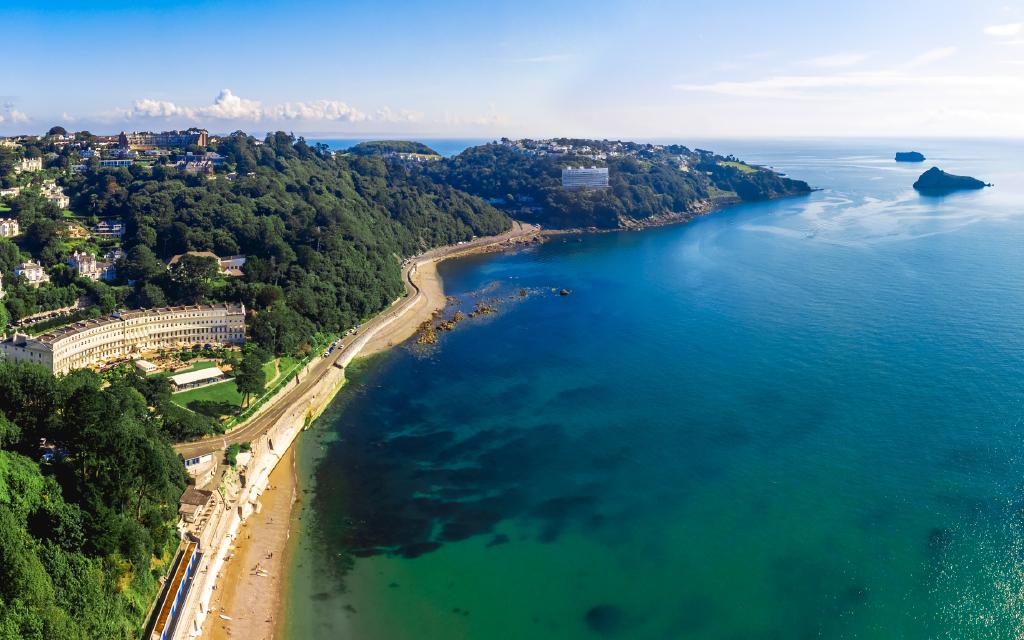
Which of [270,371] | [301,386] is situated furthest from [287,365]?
[301,386]

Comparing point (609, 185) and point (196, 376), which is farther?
point (609, 185)

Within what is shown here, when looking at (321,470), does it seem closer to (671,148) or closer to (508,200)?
(508,200)

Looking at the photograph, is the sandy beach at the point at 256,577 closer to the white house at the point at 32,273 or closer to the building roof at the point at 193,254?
the building roof at the point at 193,254

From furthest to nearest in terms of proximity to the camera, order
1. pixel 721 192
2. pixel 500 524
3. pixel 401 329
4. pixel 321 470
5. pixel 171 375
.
A: pixel 721 192, pixel 401 329, pixel 171 375, pixel 321 470, pixel 500 524

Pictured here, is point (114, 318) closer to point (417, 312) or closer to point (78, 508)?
point (78, 508)

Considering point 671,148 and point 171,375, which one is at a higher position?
point 671,148

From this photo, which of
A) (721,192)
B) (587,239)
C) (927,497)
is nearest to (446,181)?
(587,239)

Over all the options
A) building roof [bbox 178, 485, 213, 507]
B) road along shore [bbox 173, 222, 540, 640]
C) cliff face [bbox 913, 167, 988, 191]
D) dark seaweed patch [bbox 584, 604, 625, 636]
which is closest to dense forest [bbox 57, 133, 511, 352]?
road along shore [bbox 173, 222, 540, 640]
